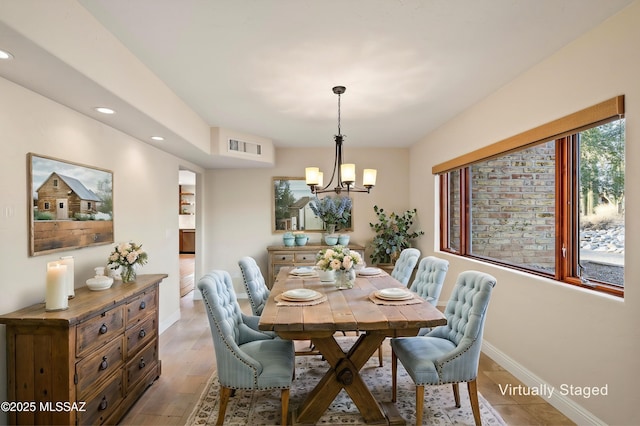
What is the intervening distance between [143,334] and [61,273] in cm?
92

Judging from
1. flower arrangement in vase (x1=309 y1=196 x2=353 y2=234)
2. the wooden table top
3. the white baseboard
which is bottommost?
the white baseboard

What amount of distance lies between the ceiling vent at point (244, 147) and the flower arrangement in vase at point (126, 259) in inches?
83.1

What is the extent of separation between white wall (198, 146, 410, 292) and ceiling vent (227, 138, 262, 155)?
0.74 m

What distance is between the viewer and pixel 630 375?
1.88 metres

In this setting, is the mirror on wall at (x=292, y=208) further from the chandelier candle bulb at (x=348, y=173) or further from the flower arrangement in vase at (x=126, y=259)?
the flower arrangement in vase at (x=126, y=259)

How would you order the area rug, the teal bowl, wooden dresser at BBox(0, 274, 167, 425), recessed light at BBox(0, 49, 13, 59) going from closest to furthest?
recessed light at BBox(0, 49, 13, 59), wooden dresser at BBox(0, 274, 167, 425), the area rug, the teal bowl

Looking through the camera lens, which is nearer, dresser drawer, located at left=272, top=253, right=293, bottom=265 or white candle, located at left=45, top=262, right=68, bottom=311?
white candle, located at left=45, top=262, right=68, bottom=311

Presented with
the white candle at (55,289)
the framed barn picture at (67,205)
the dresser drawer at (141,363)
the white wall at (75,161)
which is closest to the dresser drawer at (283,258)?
the white wall at (75,161)

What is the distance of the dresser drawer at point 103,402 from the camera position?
1.94m

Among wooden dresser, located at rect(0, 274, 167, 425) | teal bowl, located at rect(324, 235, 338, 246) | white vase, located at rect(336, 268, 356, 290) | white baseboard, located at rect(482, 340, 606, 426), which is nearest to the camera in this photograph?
wooden dresser, located at rect(0, 274, 167, 425)

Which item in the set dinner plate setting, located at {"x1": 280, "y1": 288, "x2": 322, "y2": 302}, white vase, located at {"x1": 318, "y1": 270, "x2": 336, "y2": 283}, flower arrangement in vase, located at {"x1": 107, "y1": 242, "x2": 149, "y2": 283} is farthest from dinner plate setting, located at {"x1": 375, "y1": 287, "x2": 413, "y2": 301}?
flower arrangement in vase, located at {"x1": 107, "y1": 242, "x2": 149, "y2": 283}

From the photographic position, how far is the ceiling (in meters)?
1.85

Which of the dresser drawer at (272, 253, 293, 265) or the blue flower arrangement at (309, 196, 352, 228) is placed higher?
the blue flower arrangement at (309, 196, 352, 228)

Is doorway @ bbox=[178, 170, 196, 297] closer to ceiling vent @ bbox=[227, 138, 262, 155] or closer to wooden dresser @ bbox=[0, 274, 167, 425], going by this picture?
ceiling vent @ bbox=[227, 138, 262, 155]
